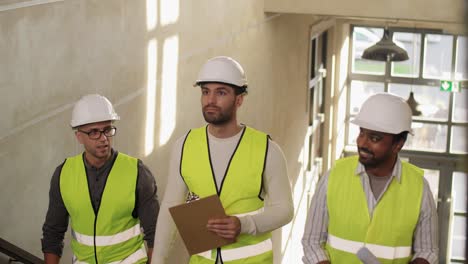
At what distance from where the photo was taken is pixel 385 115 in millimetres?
2961

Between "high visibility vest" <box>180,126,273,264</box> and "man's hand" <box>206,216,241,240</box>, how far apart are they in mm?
146

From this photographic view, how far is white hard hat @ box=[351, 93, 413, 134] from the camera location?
9.57ft

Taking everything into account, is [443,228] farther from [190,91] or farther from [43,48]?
[43,48]

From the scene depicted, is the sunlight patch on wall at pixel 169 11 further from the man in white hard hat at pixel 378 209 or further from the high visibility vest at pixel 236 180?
the man in white hard hat at pixel 378 209

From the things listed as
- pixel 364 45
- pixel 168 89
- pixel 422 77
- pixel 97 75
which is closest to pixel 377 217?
pixel 97 75

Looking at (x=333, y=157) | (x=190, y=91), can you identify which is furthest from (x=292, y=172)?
(x=190, y=91)

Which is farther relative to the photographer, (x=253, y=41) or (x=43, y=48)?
(x=253, y=41)

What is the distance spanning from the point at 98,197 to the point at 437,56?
1281 centimetres

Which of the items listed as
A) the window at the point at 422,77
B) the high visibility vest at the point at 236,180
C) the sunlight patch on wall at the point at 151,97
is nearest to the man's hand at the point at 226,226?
the high visibility vest at the point at 236,180

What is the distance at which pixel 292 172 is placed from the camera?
10.9 m

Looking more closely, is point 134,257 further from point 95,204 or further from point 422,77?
point 422,77

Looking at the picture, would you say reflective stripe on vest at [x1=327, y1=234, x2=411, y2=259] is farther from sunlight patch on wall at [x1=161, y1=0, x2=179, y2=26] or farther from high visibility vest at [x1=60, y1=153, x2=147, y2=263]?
sunlight patch on wall at [x1=161, y1=0, x2=179, y2=26]

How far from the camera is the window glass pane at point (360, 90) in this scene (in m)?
15.7

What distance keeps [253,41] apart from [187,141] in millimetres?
5081
